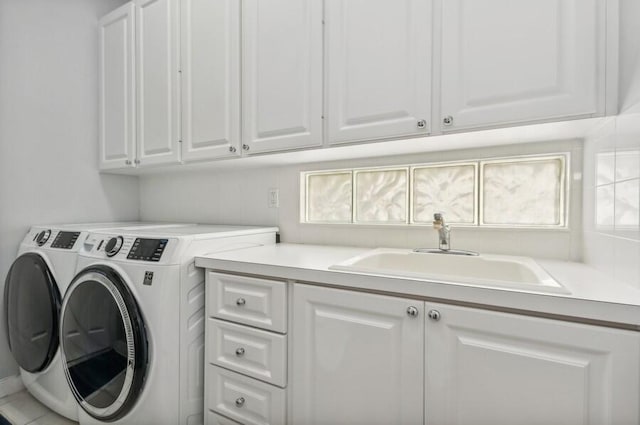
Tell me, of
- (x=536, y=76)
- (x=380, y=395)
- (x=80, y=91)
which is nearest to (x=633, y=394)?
(x=380, y=395)

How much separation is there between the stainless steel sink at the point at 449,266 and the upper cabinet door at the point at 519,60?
1.83 ft

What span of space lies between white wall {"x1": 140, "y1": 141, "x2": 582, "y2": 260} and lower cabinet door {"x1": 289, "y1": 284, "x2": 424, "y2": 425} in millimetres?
680

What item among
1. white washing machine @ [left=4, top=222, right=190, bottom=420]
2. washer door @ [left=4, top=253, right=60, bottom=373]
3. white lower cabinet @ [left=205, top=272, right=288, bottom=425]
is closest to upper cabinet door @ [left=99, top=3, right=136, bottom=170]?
white washing machine @ [left=4, top=222, right=190, bottom=420]

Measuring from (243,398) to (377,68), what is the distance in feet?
4.72

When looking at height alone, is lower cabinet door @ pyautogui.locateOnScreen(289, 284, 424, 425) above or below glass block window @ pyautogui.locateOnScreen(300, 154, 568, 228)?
below

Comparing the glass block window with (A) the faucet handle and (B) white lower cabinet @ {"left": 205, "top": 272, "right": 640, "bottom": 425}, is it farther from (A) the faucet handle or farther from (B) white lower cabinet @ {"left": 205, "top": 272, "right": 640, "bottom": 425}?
(B) white lower cabinet @ {"left": 205, "top": 272, "right": 640, "bottom": 425}

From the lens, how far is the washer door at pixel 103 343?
139cm

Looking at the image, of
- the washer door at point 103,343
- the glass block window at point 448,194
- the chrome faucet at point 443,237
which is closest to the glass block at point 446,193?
the glass block window at point 448,194

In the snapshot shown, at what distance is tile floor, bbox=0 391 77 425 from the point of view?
68.9 inches

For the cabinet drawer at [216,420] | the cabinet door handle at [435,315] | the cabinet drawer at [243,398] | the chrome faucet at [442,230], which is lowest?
the cabinet drawer at [216,420]

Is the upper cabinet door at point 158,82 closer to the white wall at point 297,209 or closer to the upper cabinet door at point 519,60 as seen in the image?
the white wall at point 297,209

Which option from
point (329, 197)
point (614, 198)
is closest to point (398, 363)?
point (614, 198)

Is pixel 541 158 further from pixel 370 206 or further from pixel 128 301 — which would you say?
pixel 128 301

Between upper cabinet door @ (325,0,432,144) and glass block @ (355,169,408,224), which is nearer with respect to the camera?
upper cabinet door @ (325,0,432,144)
